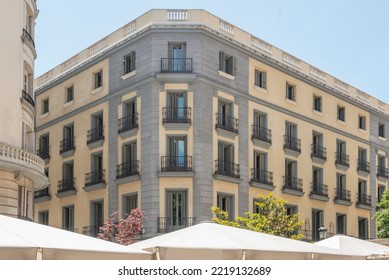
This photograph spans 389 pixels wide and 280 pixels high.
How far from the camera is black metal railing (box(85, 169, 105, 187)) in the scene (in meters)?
42.0

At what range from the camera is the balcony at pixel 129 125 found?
39.9 m

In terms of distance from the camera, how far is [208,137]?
38844 mm

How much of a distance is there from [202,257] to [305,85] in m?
36.2

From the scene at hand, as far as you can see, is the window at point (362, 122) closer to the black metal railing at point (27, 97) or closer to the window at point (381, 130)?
the window at point (381, 130)

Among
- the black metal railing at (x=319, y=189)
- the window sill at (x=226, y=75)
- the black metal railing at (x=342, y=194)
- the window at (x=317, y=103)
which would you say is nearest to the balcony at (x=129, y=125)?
the window sill at (x=226, y=75)

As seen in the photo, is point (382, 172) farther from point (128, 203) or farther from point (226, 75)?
point (128, 203)

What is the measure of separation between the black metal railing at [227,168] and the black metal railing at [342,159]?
473 inches

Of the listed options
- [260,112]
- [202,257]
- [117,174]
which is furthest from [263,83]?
[202,257]

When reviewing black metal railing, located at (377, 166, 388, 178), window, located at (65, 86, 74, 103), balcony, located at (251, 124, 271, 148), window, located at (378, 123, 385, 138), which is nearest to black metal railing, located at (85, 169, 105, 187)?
window, located at (65, 86, 74, 103)

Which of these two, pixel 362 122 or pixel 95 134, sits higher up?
pixel 362 122

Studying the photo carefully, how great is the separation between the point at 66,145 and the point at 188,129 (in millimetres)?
11538

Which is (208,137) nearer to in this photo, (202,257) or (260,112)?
(260,112)

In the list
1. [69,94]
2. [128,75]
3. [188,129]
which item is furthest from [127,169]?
[69,94]

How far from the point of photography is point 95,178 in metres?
42.8
